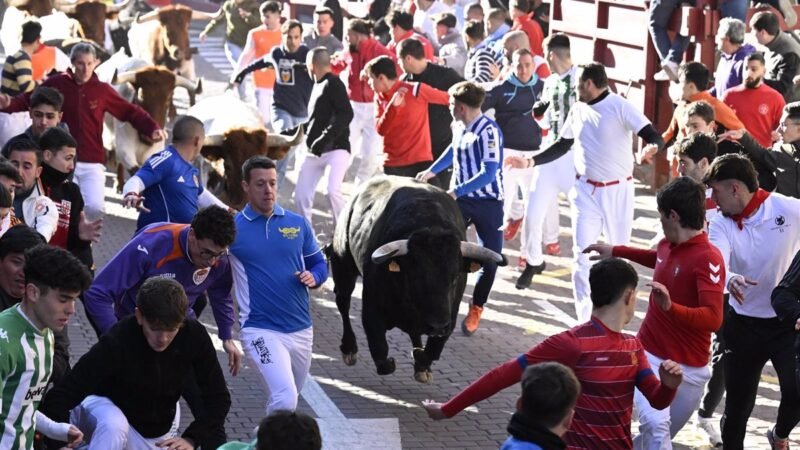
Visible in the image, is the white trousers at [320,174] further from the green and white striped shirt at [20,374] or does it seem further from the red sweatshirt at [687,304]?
the green and white striped shirt at [20,374]

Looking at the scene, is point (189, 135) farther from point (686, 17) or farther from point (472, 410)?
point (686, 17)

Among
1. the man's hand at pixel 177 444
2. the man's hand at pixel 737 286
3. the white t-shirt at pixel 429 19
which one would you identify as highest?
the man's hand at pixel 177 444

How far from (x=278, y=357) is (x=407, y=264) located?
1978 millimetres

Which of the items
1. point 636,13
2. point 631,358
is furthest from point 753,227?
point 636,13

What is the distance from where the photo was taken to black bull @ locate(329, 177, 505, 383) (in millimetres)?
10148

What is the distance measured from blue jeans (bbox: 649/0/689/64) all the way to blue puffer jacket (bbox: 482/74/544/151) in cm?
372

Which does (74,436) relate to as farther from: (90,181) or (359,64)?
(359,64)

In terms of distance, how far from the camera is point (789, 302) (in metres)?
7.75

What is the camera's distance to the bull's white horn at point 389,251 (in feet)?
33.2

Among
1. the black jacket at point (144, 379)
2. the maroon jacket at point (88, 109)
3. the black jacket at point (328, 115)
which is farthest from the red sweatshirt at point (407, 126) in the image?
the black jacket at point (144, 379)

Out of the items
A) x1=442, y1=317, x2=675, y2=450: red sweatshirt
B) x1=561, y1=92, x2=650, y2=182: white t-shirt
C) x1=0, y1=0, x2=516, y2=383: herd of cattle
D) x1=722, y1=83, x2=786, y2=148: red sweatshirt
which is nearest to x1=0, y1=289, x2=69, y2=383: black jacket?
x1=442, y1=317, x2=675, y2=450: red sweatshirt

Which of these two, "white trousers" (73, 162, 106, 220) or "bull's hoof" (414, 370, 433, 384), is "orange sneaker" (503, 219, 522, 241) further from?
"bull's hoof" (414, 370, 433, 384)

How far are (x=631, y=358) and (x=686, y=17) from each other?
11.2 meters

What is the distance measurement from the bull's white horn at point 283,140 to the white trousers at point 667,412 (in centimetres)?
734
